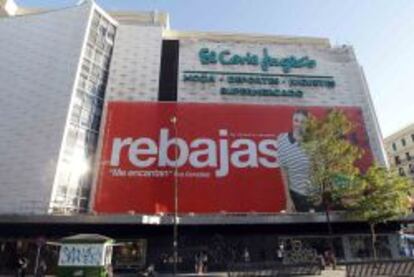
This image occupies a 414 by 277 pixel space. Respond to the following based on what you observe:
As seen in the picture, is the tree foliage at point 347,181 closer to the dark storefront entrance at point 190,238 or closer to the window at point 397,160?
the dark storefront entrance at point 190,238

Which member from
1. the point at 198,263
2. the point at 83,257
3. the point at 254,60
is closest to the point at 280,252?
the point at 198,263

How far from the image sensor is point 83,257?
1911 centimetres

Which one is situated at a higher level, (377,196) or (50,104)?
(50,104)

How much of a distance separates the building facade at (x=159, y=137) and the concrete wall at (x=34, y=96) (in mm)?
114

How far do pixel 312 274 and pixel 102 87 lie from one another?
27302 mm

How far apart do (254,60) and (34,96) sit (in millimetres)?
23613

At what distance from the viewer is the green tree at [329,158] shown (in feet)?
95.2

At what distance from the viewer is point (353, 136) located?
127 feet

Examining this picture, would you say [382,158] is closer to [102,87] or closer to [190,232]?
[190,232]

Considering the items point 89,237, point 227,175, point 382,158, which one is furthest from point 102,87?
point 382,158

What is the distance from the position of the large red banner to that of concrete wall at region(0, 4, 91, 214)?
4654 millimetres

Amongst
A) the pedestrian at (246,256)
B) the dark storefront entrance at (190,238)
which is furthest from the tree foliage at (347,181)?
the pedestrian at (246,256)

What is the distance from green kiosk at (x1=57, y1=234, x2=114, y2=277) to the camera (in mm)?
18672

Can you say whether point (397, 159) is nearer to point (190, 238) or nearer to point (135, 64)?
point (190, 238)
